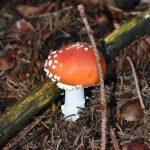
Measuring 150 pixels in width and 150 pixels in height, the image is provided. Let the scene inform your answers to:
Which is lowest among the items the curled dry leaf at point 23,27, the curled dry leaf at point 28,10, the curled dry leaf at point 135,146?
the curled dry leaf at point 135,146

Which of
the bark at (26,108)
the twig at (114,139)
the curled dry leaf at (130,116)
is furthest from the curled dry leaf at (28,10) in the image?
the twig at (114,139)

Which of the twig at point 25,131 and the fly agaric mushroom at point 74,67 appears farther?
the twig at point 25,131

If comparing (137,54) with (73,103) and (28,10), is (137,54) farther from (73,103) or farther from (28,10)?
(28,10)

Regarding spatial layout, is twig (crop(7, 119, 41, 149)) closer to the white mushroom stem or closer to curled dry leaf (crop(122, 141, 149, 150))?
the white mushroom stem

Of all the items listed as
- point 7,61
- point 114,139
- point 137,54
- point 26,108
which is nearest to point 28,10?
point 7,61

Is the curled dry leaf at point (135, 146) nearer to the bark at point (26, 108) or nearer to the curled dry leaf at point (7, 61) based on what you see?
the bark at point (26, 108)

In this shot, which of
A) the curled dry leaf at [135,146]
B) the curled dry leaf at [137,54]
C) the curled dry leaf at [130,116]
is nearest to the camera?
the curled dry leaf at [135,146]

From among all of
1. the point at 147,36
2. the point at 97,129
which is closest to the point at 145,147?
the point at 97,129

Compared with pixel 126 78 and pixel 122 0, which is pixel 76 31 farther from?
pixel 126 78
